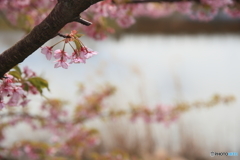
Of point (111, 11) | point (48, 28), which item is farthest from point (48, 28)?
point (111, 11)

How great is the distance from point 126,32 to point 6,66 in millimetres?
8129

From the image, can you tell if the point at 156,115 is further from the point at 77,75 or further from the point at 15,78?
the point at 77,75

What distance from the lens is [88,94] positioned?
6.95 feet

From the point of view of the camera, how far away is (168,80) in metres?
Answer: 4.74

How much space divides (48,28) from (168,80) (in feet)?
14.4

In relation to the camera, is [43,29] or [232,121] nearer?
[43,29]

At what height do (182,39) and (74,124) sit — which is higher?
(182,39)

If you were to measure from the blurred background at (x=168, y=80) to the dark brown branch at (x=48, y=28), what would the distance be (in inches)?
23.7

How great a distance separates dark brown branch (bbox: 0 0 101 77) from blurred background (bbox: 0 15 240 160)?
603 mm

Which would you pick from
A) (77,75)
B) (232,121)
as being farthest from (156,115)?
(77,75)

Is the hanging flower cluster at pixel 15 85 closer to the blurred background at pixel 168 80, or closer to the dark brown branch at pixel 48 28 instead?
the dark brown branch at pixel 48 28

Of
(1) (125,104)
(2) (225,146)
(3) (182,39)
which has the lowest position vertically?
(2) (225,146)

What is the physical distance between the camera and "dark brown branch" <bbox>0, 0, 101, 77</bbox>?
0.44m

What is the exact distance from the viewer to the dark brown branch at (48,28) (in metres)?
0.44
